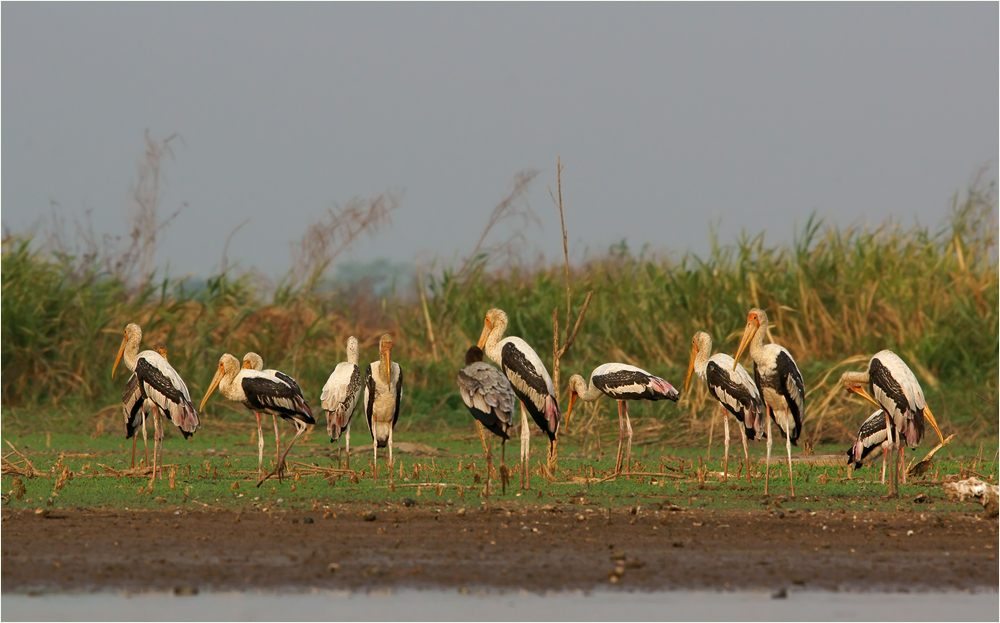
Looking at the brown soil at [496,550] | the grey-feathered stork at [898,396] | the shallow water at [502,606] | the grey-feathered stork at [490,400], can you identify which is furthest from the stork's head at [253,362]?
the shallow water at [502,606]

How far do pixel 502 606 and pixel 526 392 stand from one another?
4.60 m

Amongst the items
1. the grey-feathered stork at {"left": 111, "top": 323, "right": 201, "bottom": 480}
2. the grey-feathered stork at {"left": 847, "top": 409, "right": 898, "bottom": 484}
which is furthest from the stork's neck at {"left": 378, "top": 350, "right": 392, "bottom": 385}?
the grey-feathered stork at {"left": 847, "top": 409, "right": 898, "bottom": 484}

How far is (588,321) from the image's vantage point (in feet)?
57.0

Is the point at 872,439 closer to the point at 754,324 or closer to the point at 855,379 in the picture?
the point at 855,379

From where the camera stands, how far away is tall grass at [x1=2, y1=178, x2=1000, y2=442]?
52.0 feet

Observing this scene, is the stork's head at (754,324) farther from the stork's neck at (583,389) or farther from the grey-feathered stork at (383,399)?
the grey-feathered stork at (383,399)

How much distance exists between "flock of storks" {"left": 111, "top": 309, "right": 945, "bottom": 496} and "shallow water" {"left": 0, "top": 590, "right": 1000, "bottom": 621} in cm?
342

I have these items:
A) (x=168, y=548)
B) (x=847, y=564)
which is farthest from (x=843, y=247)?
(x=168, y=548)

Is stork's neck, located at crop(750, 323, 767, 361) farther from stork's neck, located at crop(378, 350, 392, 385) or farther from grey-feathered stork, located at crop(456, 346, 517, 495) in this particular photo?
stork's neck, located at crop(378, 350, 392, 385)

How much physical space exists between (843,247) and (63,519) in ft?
39.1

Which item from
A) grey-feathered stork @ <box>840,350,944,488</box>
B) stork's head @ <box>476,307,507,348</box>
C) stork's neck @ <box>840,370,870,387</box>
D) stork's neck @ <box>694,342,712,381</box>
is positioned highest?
stork's head @ <box>476,307,507,348</box>

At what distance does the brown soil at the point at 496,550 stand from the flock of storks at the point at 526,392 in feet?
3.65

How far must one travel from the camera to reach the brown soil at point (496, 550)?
6.39 m

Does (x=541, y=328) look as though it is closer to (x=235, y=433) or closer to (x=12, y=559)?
(x=235, y=433)
